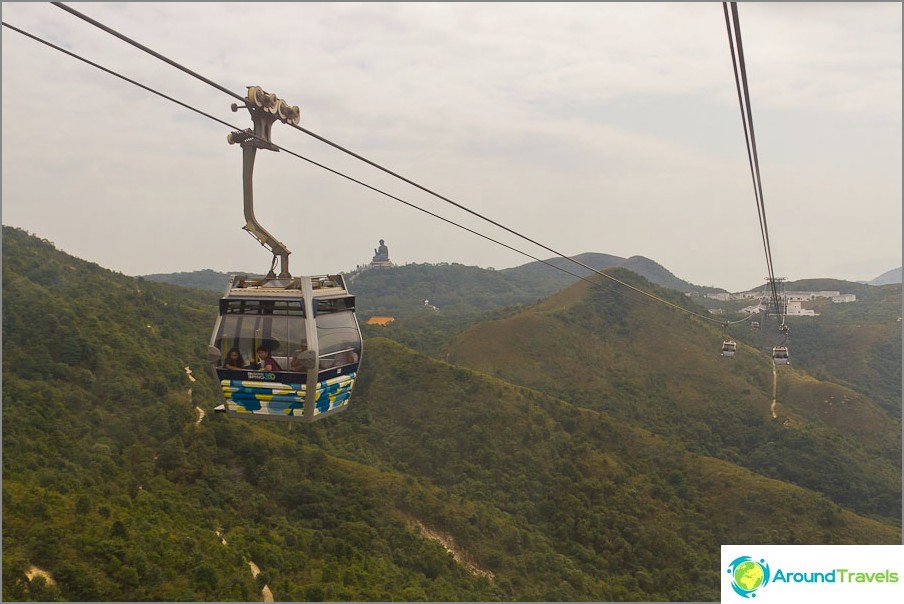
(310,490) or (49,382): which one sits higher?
(49,382)

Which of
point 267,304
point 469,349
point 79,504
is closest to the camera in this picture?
point 267,304

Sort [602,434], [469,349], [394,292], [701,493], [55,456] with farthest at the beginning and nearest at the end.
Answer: [394,292]
[469,349]
[602,434]
[701,493]
[55,456]

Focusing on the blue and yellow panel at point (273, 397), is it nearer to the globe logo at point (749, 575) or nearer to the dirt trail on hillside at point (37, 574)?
the globe logo at point (749, 575)

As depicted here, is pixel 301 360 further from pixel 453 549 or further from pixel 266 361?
pixel 453 549

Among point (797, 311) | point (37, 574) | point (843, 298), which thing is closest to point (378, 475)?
point (37, 574)

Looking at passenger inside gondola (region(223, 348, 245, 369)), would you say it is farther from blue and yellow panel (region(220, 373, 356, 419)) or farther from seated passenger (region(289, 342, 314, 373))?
seated passenger (region(289, 342, 314, 373))

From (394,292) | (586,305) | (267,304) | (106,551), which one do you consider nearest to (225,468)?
(106,551)

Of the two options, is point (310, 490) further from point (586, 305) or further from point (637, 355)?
point (586, 305)

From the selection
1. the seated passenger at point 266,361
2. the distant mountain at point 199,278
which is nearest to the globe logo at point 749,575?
the seated passenger at point 266,361
